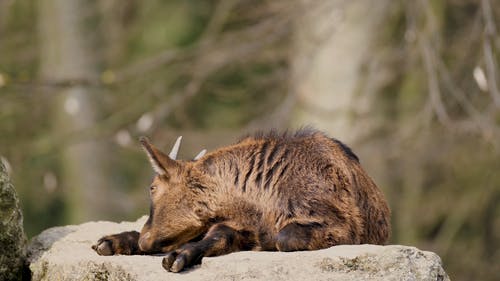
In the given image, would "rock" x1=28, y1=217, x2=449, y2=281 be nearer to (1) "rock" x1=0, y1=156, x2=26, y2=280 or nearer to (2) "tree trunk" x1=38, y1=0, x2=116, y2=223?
(1) "rock" x1=0, y1=156, x2=26, y2=280

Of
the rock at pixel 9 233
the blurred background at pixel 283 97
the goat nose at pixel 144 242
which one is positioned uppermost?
the blurred background at pixel 283 97

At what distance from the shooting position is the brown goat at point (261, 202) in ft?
19.3

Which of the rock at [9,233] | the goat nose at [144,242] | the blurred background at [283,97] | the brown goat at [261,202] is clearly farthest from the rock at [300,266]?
the blurred background at [283,97]

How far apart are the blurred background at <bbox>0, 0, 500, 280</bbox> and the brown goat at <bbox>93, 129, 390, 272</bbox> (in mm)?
3069

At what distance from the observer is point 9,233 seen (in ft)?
21.3

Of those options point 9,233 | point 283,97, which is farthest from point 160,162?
point 283,97

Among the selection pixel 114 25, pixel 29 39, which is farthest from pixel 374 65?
pixel 29 39

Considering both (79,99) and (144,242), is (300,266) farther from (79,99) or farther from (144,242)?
(79,99)

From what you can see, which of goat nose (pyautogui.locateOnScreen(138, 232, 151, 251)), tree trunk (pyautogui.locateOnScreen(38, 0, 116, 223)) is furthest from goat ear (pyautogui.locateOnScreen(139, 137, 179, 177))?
tree trunk (pyautogui.locateOnScreen(38, 0, 116, 223))

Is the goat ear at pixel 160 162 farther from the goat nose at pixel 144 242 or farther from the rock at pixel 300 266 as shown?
the rock at pixel 300 266

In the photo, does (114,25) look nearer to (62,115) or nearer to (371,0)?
(62,115)

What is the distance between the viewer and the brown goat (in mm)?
5891

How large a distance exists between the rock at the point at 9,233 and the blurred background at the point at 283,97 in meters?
4.04

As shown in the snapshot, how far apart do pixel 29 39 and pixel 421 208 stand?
7.82 m
